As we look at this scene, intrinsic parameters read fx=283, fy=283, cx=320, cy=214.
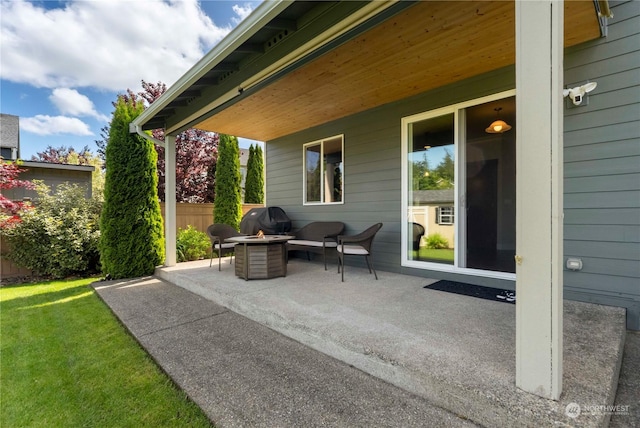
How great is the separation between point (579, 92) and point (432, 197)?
184cm

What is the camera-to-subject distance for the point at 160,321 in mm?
3064

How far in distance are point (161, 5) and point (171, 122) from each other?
9.27 ft

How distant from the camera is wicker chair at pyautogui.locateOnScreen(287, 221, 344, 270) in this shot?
4.81 meters

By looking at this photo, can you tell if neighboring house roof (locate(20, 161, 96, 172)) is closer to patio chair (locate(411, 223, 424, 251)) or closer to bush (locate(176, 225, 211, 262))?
bush (locate(176, 225, 211, 262))

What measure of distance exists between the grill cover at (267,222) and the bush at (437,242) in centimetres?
304

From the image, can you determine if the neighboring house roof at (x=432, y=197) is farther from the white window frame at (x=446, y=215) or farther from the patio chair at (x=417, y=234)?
the patio chair at (x=417, y=234)

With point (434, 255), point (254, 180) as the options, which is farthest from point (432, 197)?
point (254, 180)

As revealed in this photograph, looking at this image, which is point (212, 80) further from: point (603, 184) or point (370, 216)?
point (603, 184)

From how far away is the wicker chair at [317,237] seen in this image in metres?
4.81

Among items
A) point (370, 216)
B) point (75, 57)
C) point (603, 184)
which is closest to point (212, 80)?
point (370, 216)

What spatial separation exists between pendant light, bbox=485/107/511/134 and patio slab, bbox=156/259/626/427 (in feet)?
6.98

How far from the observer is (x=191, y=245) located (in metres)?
6.53

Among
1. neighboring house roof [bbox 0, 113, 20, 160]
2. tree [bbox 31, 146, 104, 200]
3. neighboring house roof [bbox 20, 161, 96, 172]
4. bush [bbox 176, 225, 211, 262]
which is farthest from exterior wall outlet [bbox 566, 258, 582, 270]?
tree [bbox 31, 146, 104, 200]

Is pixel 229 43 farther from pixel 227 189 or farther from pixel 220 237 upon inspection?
pixel 227 189
